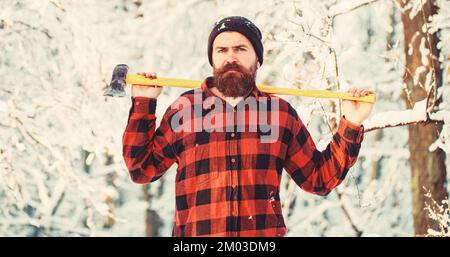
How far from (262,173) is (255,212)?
0.18 metres

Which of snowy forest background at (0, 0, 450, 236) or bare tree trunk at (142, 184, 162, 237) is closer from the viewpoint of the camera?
snowy forest background at (0, 0, 450, 236)

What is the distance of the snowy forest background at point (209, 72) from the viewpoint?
5125 mm

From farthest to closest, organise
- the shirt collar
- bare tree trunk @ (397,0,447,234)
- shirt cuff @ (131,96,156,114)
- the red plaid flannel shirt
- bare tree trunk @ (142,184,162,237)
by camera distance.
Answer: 1. bare tree trunk @ (142,184,162,237)
2. bare tree trunk @ (397,0,447,234)
3. the shirt collar
4. shirt cuff @ (131,96,156,114)
5. the red plaid flannel shirt

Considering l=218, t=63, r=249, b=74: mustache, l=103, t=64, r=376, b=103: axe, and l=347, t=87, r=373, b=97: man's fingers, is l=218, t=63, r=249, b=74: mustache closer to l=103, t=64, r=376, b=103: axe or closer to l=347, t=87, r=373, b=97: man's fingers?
l=103, t=64, r=376, b=103: axe

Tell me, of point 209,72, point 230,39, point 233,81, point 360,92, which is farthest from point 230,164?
point 209,72

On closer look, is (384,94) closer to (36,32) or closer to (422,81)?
(422,81)

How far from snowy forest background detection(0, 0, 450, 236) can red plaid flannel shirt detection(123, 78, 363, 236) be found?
6.74 feet

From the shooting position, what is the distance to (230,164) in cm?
260

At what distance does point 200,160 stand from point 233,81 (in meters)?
0.40

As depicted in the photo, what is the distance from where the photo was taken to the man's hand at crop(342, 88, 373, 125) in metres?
2.81

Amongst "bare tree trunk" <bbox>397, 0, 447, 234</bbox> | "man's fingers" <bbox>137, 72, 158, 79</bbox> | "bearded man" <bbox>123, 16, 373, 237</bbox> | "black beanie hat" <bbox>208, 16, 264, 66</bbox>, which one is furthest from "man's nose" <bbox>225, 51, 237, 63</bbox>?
"bare tree trunk" <bbox>397, 0, 447, 234</bbox>

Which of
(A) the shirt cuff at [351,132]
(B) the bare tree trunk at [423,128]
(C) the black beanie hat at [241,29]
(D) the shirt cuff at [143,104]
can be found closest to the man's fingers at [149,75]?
(D) the shirt cuff at [143,104]

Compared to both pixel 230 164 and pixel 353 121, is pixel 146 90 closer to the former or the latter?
pixel 230 164

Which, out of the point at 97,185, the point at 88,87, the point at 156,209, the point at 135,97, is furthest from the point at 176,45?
the point at 135,97
